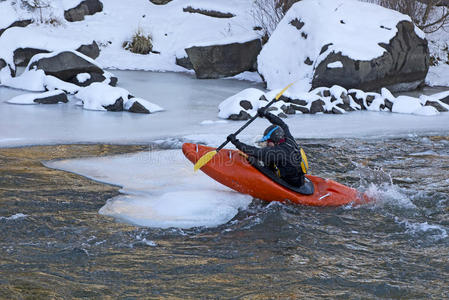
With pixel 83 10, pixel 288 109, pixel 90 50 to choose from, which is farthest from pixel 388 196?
pixel 83 10

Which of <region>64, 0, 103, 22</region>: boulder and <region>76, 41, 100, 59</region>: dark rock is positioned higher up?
<region>64, 0, 103, 22</region>: boulder

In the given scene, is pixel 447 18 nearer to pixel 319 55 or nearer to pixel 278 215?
pixel 319 55

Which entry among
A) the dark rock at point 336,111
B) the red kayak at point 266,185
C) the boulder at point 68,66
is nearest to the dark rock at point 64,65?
the boulder at point 68,66

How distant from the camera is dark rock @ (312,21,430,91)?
11.1 metres

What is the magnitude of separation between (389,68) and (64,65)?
6528 millimetres

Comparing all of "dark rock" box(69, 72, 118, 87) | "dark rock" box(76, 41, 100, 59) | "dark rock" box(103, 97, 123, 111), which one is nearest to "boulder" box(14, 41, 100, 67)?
"dark rock" box(76, 41, 100, 59)

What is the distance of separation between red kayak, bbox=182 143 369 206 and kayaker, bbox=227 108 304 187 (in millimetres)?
92

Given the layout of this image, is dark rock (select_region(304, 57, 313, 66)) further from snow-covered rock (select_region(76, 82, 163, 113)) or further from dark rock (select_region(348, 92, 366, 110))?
snow-covered rock (select_region(76, 82, 163, 113))

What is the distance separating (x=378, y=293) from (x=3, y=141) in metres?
5.23

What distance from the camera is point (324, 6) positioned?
12.1m

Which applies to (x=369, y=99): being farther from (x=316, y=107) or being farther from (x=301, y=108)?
(x=301, y=108)

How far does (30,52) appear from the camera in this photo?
13148 millimetres

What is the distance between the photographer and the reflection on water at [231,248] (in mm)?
3734

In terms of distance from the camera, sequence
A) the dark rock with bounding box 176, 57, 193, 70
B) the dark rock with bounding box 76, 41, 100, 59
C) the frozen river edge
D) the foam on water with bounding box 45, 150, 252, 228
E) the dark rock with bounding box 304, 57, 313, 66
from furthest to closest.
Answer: the dark rock with bounding box 176, 57, 193, 70
the dark rock with bounding box 76, 41, 100, 59
the dark rock with bounding box 304, 57, 313, 66
the frozen river edge
the foam on water with bounding box 45, 150, 252, 228
